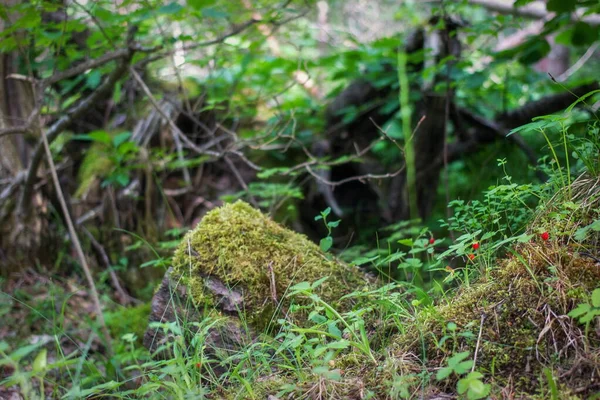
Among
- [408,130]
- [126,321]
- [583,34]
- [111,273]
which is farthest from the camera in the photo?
[408,130]

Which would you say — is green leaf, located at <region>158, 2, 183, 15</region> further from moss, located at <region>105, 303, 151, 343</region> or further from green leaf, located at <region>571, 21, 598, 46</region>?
green leaf, located at <region>571, 21, 598, 46</region>

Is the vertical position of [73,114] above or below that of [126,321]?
above

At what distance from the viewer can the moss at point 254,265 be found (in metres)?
2.00

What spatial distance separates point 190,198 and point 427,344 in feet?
11.5

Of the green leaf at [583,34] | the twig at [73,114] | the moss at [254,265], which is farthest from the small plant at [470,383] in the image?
the twig at [73,114]

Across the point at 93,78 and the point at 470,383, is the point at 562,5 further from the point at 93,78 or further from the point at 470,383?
the point at 93,78

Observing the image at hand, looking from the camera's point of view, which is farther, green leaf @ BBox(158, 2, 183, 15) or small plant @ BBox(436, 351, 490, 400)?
green leaf @ BBox(158, 2, 183, 15)

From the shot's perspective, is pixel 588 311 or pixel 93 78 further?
pixel 93 78

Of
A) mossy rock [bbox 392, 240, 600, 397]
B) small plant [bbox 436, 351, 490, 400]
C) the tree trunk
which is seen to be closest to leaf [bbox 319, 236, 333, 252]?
mossy rock [bbox 392, 240, 600, 397]

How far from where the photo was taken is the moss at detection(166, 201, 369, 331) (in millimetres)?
2000

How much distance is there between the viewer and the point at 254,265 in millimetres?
2061

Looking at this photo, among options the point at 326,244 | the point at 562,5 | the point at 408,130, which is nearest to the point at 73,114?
the point at 326,244

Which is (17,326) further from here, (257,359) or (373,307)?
(373,307)

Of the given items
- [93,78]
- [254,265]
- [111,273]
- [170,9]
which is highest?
[170,9]
